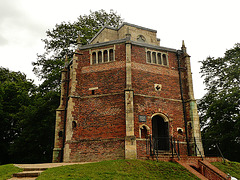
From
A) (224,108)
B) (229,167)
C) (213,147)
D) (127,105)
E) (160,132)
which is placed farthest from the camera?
(213,147)

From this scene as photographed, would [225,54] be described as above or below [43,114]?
above

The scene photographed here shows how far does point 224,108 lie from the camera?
75.2 feet

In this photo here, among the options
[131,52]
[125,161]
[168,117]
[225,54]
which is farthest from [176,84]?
[225,54]

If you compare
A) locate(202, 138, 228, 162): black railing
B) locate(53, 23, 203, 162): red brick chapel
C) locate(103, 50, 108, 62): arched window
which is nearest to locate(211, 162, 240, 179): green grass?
locate(53, 23, 203, 162): red brick chapel

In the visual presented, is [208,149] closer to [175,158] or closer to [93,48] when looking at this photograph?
[175,158]

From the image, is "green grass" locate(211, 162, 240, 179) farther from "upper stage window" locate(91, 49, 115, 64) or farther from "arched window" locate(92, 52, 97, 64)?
"arched window" locate(92, 52, 97, 64)

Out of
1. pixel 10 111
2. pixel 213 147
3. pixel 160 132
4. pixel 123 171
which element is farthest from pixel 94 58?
pixel 10 111

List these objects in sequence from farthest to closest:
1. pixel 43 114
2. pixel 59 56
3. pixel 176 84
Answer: pixel 59 56 → pixel 43 114 → pixel 176 84

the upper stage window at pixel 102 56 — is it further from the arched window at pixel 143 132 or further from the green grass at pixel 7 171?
the green grass at pixel 7 171

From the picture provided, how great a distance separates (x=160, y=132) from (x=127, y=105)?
3887 mm

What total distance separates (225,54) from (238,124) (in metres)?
→ 9.51

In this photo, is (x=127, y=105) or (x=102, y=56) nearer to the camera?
(x=127, y=105)

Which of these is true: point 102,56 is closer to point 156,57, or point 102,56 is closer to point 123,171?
point 156,57

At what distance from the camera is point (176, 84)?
19.3m
